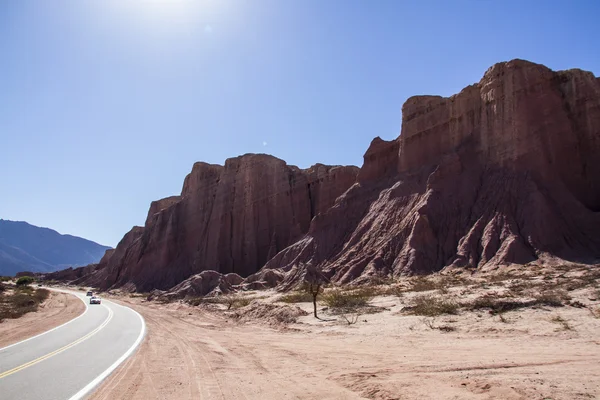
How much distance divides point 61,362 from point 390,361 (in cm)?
793

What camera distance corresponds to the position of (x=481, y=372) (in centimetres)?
750

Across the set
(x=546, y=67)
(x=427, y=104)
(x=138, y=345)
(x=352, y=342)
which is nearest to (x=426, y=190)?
(x=427, y=104)

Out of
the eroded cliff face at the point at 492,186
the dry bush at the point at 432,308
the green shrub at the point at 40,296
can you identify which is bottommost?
the dry bush at the point at 432,308

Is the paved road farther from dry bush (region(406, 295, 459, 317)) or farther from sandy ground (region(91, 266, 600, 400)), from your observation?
dry bush (region(406, 295, 459, 317))

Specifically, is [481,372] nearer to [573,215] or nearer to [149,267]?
[573,215]

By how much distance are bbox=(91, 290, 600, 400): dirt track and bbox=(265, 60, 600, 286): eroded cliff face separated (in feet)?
70.2

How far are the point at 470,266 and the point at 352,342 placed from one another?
23.2m

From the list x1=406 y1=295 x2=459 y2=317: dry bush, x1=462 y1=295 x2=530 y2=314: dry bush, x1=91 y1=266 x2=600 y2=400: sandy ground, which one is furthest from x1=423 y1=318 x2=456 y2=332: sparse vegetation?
x1=462 y1=295 x2=530 y2=314: dry bush

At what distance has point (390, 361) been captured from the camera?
9188 mm

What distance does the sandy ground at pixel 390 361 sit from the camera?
22.3ft

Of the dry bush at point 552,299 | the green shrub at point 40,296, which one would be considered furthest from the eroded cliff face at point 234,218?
the dry bush at point 552,299

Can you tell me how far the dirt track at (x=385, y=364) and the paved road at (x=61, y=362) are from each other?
21.0 inches

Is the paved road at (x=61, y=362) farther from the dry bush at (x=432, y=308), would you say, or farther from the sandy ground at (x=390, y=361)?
the dry bush at (x=432, y=308)

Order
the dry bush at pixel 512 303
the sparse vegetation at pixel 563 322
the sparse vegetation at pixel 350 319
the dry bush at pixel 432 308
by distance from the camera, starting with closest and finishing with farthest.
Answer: the sparse vegetation at pixel 563 322 < the dry bush at pixel 512 303 < the dry bush at pixel 432 308 < the sparse vegetation at pixel 350 319
